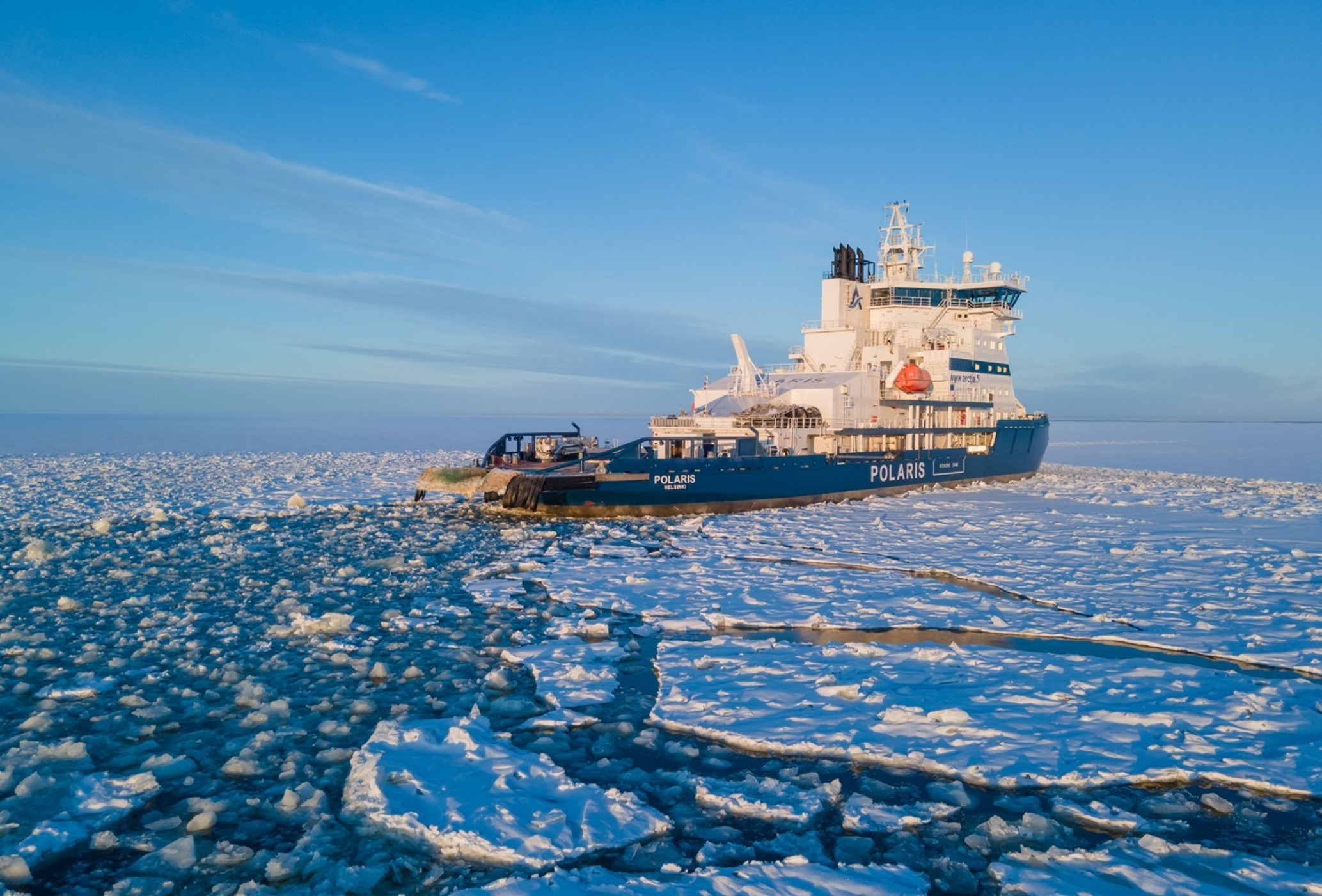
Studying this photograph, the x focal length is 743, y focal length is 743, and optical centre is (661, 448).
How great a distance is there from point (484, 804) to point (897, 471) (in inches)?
870

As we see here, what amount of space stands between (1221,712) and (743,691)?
4.15m

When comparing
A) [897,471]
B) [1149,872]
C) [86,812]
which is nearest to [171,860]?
[86,812]

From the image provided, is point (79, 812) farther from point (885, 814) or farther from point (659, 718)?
point (885, 814)

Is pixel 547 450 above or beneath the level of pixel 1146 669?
above

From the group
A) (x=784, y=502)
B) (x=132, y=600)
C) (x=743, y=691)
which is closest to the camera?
(x=743, y=691)

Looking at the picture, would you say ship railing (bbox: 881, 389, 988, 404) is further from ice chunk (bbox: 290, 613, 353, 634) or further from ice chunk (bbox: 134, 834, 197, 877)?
ice chunk (bbox: 134, 834, 197, 877)

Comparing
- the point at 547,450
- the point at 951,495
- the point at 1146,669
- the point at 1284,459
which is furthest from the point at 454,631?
the point at 1284,459

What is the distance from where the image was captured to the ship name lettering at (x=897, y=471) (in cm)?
2406

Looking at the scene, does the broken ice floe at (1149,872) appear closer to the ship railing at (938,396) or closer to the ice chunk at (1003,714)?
the ice chunk at (1003,714)

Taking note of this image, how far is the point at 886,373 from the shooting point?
26922 millimetres

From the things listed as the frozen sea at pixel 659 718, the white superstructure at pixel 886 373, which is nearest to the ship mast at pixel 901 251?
the white superstructure at pixel 886 373

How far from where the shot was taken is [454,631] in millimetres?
9094

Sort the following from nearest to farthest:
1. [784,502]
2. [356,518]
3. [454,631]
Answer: [454,631], [356,518], [784,502]

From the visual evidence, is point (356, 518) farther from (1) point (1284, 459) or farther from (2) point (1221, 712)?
(1) point (1284, 459)
